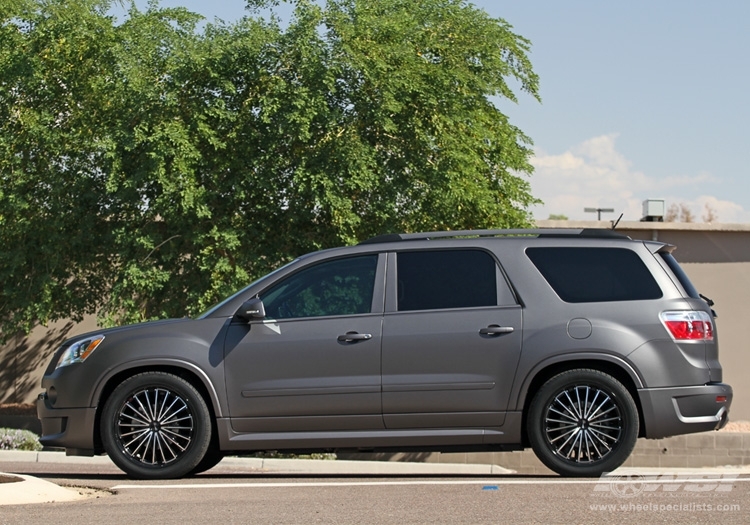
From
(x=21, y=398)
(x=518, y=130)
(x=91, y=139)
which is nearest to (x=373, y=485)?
(x=91, y=139)

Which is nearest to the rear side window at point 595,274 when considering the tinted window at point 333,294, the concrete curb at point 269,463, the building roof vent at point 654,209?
the tinted window at point 333,294

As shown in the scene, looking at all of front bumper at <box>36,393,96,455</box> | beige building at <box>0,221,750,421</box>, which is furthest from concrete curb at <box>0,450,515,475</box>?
beige building at <box>0,221,750,421</box>

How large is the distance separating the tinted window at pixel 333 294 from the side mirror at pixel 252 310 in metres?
0.19

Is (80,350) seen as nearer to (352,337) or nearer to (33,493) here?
(33,493)

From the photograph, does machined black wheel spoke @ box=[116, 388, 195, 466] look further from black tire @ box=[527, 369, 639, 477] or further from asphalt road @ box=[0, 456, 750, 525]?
black tire @ box=[527, 369, 639, 477]

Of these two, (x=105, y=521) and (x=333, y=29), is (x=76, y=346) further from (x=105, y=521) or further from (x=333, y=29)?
(x=333, y=29)

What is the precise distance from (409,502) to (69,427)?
3490 mm

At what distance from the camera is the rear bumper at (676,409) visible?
30.9ft

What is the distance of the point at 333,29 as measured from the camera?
20.8 m

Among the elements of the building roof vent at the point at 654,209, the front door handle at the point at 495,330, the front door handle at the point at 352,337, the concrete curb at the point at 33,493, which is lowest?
the concrete curb at the point at 33,493

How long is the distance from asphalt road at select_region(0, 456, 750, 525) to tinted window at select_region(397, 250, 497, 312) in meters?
1.43

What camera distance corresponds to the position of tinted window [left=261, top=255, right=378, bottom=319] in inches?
386

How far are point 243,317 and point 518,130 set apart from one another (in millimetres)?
15332

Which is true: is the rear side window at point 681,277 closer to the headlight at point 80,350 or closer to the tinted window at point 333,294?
the tinted window at point 333,294
